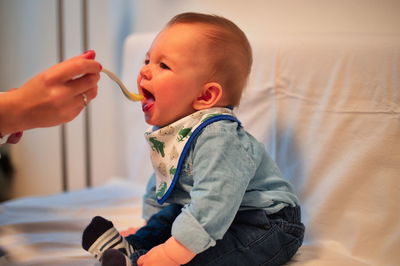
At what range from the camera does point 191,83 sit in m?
0.83

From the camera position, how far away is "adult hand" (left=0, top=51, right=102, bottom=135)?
2.33ft

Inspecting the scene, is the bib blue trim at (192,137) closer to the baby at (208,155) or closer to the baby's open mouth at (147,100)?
the baby at (208,155)

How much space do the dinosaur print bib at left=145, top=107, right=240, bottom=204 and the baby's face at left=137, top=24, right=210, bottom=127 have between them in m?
0.03

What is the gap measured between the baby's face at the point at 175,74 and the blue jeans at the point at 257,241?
0.24 meters

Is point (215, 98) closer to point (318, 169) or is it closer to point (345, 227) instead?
point (318, 169)

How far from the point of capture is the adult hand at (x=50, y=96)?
0.71 m

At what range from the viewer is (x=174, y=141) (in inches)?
33.4

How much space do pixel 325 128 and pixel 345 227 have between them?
0.21 metres

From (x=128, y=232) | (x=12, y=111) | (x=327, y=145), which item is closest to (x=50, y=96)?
(x=12, y=111)

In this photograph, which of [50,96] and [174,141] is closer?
[50,96]

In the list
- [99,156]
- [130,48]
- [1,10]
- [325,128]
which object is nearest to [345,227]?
[325,128]

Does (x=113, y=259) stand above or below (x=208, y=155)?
below

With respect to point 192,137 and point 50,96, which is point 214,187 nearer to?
point 192,137

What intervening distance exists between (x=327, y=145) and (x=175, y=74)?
0.37 metres
